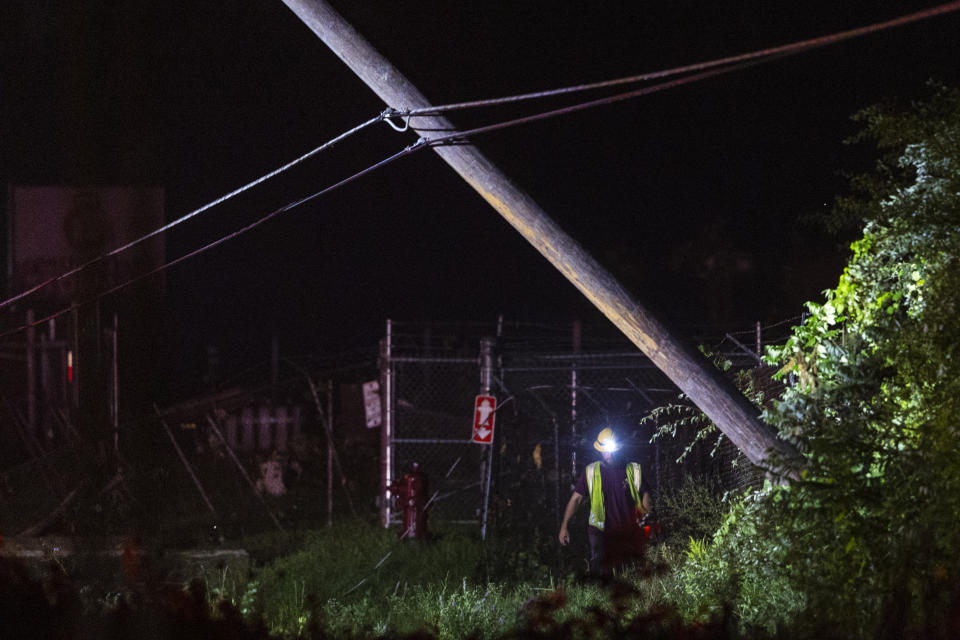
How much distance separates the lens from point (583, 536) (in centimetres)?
1152

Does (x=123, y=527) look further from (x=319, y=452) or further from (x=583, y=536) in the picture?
(x=583, y=536)

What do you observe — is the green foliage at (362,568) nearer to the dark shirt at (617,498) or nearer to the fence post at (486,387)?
the fence post at (486,387)

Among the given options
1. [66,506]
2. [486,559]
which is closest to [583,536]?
[486,559]

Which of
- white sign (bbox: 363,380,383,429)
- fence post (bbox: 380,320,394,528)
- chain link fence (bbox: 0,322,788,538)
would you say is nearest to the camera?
chain link fence (bbox: 0,322,788,538)

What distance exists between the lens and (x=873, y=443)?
5176 mm

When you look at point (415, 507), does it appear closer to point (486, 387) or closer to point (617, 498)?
point (486, 387)

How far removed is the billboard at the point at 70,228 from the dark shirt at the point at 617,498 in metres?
17.4

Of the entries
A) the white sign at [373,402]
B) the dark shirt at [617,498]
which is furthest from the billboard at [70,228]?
the dark shirt at [617,498]

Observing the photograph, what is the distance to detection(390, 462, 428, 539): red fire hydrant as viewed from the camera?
11234 mm

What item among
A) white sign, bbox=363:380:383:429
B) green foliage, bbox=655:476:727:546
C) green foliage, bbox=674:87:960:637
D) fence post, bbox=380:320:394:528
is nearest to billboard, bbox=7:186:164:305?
white sign, bbox=363:380:383:429

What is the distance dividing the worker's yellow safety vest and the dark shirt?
0.10 feet

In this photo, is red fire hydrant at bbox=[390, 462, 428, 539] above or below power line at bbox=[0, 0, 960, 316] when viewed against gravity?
below

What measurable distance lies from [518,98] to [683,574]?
3.65 m

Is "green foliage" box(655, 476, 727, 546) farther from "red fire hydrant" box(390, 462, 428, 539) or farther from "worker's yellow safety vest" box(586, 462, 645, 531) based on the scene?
"red fire hydrant" box(390, 462, 428, 539)
